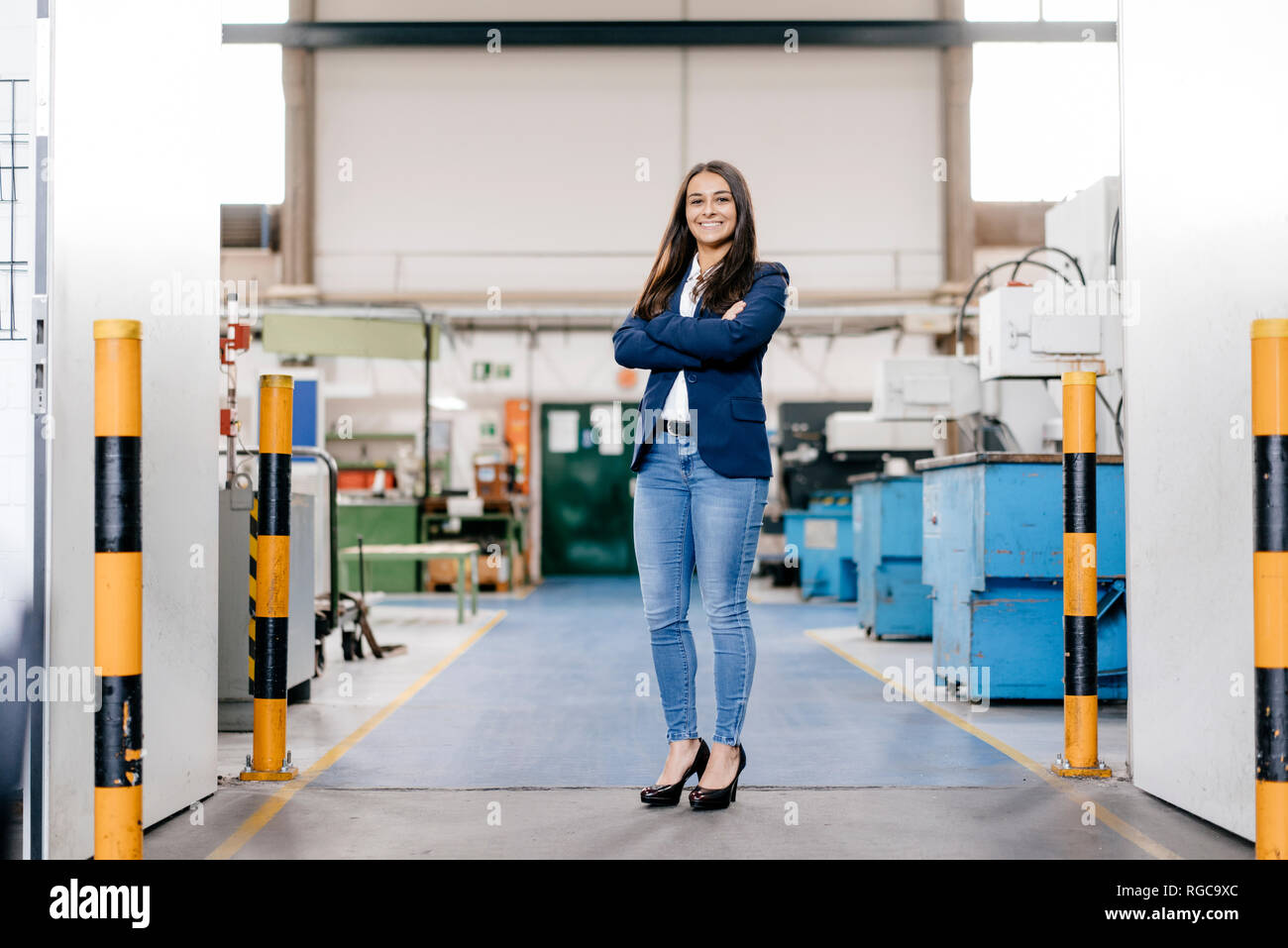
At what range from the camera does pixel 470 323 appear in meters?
12.2

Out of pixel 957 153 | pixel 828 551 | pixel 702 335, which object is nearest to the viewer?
pixel 702 335

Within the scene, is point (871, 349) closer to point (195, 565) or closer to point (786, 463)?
point (786, 463)

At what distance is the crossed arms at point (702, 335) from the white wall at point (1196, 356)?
3.16 feet

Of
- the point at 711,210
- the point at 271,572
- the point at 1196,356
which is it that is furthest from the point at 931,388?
the point at 271,572

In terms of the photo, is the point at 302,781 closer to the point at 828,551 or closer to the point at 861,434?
the point at 828,551

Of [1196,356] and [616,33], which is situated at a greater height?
[616,33]

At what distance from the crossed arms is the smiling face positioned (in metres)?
0.15

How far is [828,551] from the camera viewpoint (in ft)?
30.2

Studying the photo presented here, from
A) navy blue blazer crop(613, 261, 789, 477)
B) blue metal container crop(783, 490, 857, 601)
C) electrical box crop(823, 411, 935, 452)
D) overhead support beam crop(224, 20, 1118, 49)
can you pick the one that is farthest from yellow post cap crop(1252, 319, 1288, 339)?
overhead support beam crop(224, 20, 1118, 49)

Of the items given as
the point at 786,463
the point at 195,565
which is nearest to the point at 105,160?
the point at 195,565

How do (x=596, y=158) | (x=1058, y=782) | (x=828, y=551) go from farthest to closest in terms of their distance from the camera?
(x=596, y=158), (x=828, y=551), (x=1058, y=782)

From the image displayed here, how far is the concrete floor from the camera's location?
7.72 feet

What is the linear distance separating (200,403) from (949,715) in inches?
110

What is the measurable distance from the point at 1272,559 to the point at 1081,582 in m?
1.19
